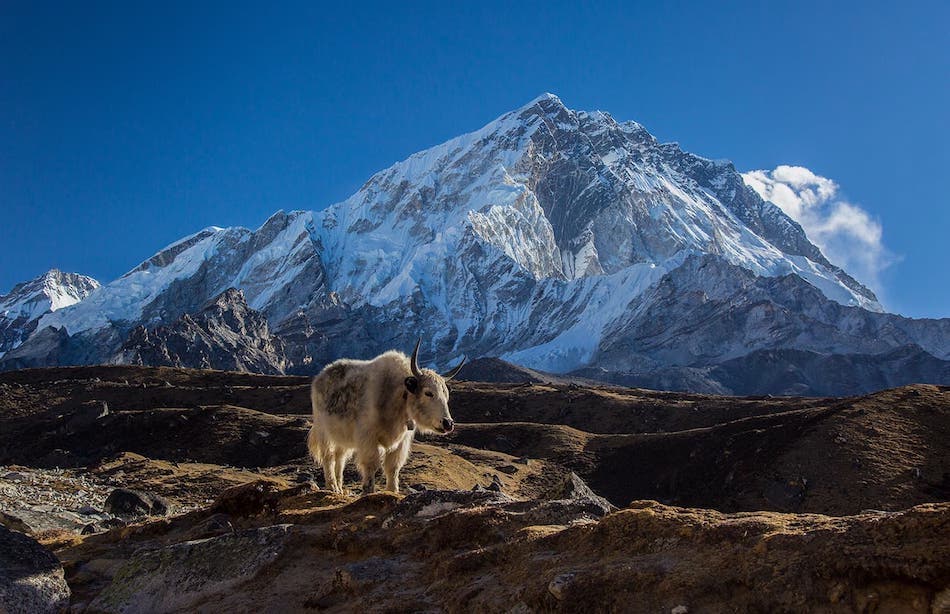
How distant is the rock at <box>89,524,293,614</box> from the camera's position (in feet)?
23.9

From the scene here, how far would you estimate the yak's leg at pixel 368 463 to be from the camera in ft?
38.3

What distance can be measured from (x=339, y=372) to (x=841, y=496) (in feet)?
63.3

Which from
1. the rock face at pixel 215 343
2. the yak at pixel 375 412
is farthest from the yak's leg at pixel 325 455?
the rock face at pixel 215 343

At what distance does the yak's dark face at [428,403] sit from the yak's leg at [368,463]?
808 mm

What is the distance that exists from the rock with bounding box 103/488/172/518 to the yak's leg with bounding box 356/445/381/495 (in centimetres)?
726

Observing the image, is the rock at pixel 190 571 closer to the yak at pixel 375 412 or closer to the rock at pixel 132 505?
the yak at pixel 375 412

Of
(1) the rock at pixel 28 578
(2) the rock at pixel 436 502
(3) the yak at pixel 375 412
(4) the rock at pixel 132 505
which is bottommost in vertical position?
(4) the rock at pixel 132 505

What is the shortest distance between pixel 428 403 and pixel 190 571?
4.86m

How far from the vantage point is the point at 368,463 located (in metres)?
11.8

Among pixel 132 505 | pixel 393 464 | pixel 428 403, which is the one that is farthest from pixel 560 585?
pixel 132 505

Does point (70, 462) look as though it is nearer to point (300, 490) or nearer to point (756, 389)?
point (300, 490)

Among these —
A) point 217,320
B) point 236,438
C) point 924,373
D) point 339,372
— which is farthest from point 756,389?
point 339,372

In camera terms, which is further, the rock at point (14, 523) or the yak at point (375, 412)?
the rock at point (14, 523)

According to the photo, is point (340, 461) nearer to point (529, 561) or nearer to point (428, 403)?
point (428, 403)
